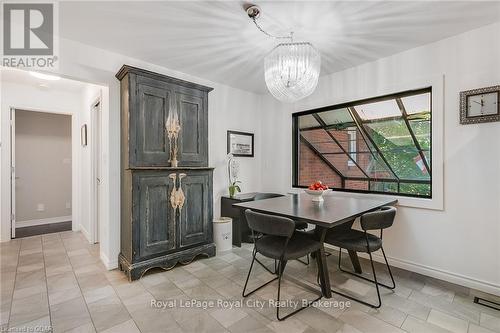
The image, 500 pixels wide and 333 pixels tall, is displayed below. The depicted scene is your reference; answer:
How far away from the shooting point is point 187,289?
229 cm

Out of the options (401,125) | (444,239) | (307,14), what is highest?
(307,14)

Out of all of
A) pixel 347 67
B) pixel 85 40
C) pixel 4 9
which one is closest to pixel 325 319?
pixel 347 67

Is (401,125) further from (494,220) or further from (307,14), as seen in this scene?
(307,14)

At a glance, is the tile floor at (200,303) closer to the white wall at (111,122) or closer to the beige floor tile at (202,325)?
the beige floor tile at (202,325)

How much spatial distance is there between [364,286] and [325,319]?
725 millimetres

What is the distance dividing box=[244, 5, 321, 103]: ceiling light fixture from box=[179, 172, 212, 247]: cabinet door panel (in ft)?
5.17

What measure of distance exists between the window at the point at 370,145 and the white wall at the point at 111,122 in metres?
1.25

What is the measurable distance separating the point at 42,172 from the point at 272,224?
525 centimetres

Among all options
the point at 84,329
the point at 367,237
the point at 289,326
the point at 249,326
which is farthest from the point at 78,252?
the point at 367,237

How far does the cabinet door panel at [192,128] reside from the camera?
2920 millimetres

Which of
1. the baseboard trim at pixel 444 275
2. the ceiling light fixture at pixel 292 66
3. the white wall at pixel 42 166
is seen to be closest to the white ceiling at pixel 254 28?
the ceiling light fixture at pixel 292 66

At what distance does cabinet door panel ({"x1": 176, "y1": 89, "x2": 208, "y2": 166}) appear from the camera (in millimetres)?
2920

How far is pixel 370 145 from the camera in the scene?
147 inches

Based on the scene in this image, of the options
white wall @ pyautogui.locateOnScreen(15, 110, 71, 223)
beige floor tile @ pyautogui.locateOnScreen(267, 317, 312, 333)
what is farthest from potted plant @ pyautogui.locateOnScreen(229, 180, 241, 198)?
white wall @ pyautogui.locateOnScreen(15, 110, 71, 223)
